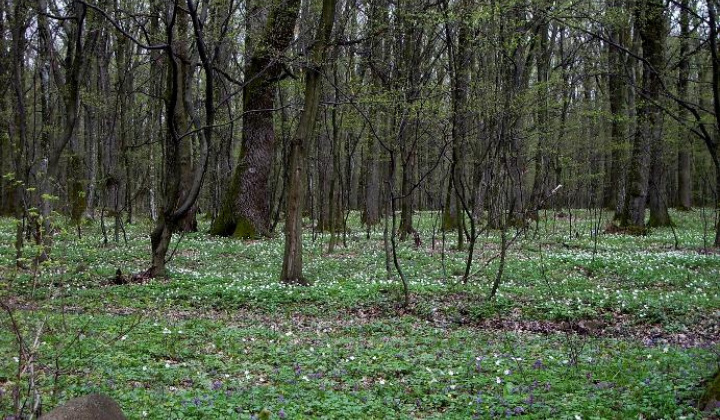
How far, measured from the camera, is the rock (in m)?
4.16

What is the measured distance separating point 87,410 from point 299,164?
28.8 feet

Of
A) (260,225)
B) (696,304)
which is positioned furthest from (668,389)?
(260,225)

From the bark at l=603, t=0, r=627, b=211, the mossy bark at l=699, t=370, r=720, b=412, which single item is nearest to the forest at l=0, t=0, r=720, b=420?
the mossy bark at l=699, t=370, r=720, b=412

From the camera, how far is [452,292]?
473 inches

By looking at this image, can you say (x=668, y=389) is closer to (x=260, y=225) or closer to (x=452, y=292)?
(x=452, y=292)

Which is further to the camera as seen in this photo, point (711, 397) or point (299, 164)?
point (299, 164)

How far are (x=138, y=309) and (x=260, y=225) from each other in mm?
11623

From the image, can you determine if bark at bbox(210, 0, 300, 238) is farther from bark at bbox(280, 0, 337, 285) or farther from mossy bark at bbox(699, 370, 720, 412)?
mossy bark at bbox(699, 370, 720, 412)

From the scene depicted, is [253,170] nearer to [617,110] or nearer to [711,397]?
[617,110]

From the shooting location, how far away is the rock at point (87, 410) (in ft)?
13.6

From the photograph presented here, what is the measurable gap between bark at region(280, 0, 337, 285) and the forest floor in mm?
602

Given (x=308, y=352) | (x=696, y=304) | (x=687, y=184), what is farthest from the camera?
(x=687, y=184)

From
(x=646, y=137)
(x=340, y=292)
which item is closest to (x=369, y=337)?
(x=340, y=292)

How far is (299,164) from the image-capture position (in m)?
12.7
